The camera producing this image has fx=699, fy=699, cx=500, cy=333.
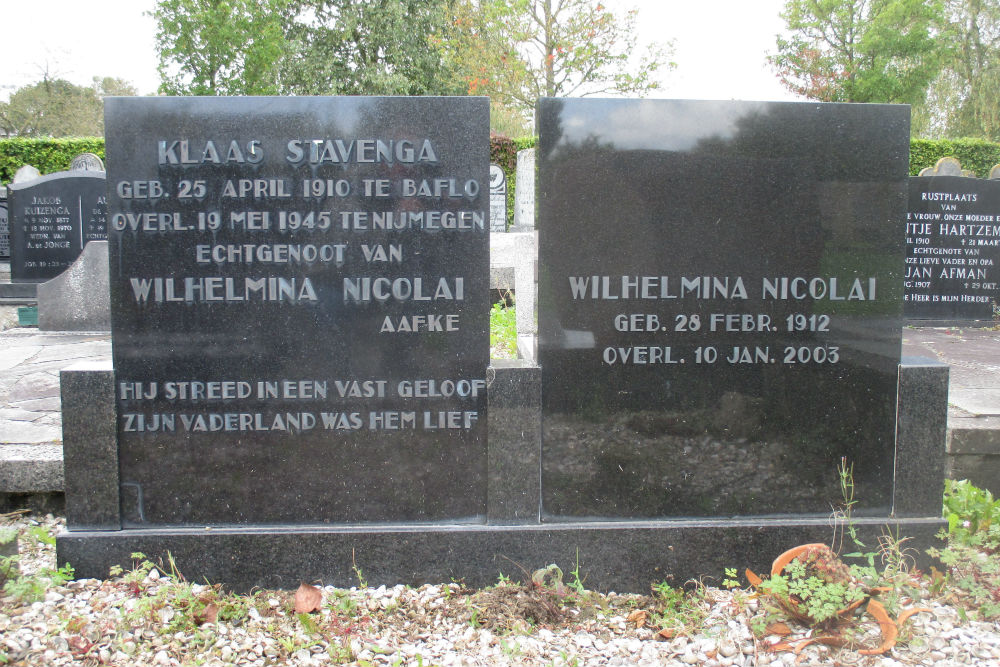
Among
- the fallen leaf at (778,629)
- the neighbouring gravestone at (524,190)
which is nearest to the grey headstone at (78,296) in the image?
the neighbouring gravestone at (524,190)

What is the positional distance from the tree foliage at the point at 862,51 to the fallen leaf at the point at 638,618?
28219mm

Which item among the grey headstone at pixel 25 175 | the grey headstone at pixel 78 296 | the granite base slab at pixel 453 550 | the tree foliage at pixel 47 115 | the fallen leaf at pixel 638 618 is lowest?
the fallen leaf at pixel 638 618

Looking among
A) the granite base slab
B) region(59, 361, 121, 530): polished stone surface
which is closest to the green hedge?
region(59, 361, 121, 530): polished stone surface

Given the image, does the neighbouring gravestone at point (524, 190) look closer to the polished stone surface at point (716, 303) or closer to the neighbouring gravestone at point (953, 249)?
the neighbouring gravestone at point (953, 249)

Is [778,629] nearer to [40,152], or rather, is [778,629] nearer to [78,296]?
[78,296]

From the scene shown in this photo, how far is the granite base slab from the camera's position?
8.22 feet

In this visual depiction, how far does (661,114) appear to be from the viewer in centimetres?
249

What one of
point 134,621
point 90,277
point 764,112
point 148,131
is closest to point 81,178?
point 90,277

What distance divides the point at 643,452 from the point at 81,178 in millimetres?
9823

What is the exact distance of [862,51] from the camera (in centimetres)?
2666

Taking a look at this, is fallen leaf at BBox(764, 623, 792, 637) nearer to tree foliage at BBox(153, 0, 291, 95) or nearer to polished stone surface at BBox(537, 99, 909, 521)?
polished stone surface at BBox(537, 99, 909, 521)

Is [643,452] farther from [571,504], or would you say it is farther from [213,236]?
[213,236]

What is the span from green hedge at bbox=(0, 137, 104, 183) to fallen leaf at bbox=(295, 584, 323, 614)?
53.6 feet

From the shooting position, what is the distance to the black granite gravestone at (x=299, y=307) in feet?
8.04
